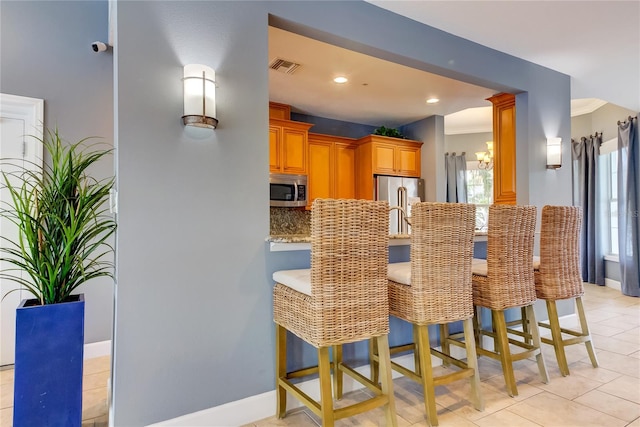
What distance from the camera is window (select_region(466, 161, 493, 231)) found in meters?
6.61

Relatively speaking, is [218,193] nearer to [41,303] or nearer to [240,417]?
[41,303]

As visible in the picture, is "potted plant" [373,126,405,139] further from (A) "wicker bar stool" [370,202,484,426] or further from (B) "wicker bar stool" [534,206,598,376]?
(A) "wicker bar stool" [370,202,484,426]

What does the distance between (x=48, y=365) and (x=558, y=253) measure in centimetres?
303

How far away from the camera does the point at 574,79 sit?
12.2ft

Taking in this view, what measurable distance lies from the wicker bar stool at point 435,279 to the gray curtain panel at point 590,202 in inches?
188

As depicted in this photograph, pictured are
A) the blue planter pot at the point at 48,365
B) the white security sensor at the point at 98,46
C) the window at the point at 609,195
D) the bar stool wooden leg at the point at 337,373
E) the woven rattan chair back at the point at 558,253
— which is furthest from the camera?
the window at the point at 609,195

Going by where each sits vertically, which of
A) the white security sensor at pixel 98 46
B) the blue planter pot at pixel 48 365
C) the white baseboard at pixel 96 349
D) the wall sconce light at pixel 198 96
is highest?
the white security sensor at pixel 98 46

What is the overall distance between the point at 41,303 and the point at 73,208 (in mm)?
488

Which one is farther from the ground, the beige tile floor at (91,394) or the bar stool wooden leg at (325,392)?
the bar stool wooden leg at (325,392)

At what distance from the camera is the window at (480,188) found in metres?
6.61

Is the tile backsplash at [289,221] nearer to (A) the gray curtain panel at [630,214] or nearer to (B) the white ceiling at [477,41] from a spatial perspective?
(B) the white ceiling at [477,41]

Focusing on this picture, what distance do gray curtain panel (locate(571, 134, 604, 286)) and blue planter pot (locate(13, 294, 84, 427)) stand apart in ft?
21.2

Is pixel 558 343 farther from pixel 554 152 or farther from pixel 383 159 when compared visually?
pixel 383 159

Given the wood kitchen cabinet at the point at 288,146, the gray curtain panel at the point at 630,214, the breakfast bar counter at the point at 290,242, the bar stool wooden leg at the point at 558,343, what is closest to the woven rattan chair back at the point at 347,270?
the breakfast bar counter at the point at 290,242
